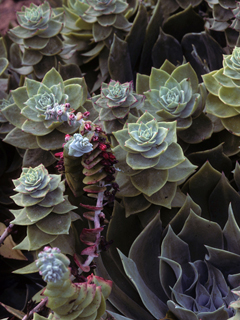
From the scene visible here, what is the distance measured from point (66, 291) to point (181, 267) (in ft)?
1.15

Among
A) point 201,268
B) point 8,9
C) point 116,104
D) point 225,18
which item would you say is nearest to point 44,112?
point 116,104

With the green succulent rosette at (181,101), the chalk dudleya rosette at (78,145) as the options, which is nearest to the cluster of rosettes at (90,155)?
the chalk dudleya rosette at (78,145)

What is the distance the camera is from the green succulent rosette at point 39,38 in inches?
43.1

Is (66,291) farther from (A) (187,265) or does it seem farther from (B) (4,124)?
(B) (4,124)

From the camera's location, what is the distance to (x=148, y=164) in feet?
2.57

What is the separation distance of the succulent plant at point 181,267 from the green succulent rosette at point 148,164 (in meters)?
0.06

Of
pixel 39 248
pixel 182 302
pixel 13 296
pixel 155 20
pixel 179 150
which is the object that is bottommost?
pixel 13 296

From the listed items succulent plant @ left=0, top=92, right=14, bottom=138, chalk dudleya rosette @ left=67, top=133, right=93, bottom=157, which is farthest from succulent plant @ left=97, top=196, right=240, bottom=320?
succulent plant @ left=0, top=92, right=14, bottom=138

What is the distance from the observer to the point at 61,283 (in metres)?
0.53

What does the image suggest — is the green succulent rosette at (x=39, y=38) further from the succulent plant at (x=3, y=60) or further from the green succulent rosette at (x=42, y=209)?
the green succulent rosette at (x=42, y=209)

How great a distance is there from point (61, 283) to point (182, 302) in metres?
0.36

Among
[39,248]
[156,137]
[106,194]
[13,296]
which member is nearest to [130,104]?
[156,137]

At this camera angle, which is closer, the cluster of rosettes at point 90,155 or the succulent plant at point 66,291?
the succulent plant at point 66,291

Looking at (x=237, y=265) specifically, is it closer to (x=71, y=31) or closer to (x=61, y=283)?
(x=61, y=283)
